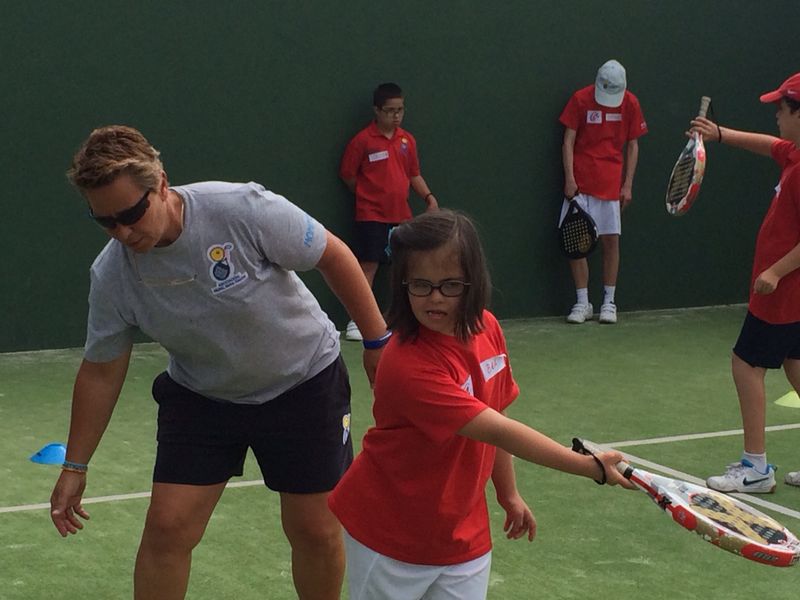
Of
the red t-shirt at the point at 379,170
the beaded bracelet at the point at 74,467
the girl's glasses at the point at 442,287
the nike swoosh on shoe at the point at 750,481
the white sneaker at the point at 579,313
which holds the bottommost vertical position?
the white sneaker at the point at 579,313

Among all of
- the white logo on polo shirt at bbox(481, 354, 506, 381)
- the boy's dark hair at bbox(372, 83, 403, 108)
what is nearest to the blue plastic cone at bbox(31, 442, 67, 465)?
the white logo on polo shirt at bbox(481, 354, 506, 381)

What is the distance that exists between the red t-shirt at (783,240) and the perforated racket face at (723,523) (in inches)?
101

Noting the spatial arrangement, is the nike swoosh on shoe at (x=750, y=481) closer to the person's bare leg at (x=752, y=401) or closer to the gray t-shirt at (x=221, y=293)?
the person's bare leg at (x=752, y=401)

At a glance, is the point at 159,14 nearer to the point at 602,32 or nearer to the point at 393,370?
the point at 602,32

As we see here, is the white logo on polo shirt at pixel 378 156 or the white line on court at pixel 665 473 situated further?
the white logo on polo shirt at pixel 378 156

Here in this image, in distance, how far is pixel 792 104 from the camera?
5422 mm

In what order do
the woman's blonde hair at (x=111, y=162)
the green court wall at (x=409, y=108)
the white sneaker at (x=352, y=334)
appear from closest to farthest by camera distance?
the woman's blonde hair at (x=111, y=162) < the green court wall at (x=409, y=108) < the white sneaker at (x=352, y=334)

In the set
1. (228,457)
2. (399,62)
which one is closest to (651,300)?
(399,62)

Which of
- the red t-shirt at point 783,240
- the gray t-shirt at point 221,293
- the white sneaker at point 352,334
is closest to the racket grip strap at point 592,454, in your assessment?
the gray t-shirt at point 221,293

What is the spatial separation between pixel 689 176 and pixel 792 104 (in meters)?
0.79

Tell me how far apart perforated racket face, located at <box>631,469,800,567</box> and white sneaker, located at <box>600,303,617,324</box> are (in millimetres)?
7009

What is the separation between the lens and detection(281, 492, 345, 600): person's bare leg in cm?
370

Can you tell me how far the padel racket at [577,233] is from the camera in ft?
32.4

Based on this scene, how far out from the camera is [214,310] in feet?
11.4
